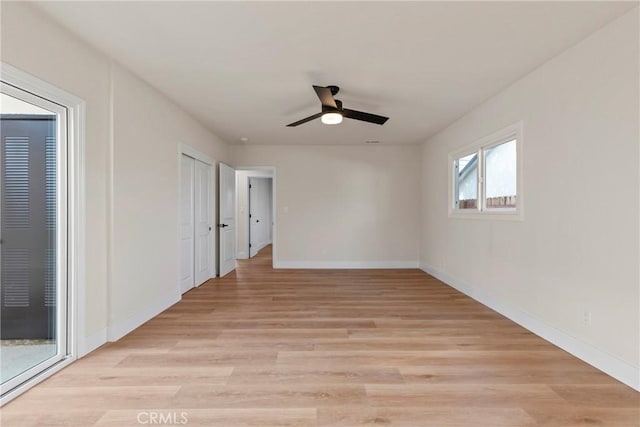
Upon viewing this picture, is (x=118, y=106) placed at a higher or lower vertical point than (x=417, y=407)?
higher

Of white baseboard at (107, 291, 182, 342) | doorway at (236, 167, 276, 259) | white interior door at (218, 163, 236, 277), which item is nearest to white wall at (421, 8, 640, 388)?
white baseboard at (107, 291, 182, 342)

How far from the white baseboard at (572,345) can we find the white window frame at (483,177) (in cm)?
100

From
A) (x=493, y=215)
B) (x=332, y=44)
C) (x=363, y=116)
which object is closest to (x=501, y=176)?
(x=493, y=215)

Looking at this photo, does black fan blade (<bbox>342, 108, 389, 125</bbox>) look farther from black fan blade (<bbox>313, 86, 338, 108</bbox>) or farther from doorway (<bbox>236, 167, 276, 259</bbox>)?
doorway (<bbox>236, 167, 276, 259</bbox>)

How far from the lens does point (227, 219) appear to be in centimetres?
580

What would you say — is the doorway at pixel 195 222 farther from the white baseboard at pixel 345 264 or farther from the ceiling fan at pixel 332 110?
the ceiling fan at pixel 332 110

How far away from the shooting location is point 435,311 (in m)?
3.59

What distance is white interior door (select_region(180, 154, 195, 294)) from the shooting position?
14.1ft

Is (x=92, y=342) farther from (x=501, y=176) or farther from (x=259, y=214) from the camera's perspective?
(x=259, y=214)

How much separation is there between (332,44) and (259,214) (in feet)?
23.0

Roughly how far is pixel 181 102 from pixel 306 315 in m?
2.97

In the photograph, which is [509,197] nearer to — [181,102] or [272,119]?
[272,119]

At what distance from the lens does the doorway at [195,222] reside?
4348mm

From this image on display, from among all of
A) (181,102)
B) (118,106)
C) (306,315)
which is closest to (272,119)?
(181,102)
